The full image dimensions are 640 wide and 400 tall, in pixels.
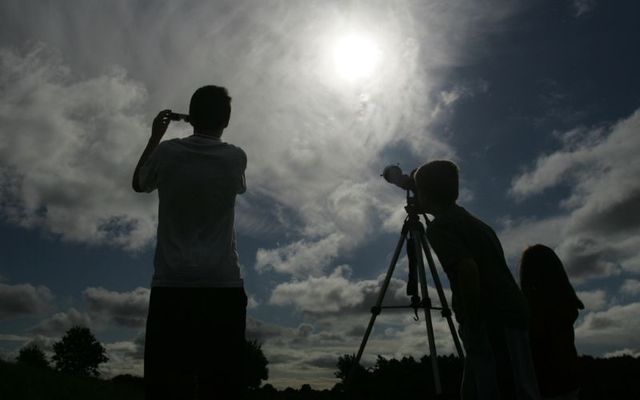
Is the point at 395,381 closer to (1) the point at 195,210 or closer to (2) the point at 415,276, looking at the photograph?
(2) the point at 415,276

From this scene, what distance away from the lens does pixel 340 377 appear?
31.3 ft

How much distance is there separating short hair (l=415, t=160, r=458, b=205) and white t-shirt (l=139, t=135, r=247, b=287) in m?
1.65

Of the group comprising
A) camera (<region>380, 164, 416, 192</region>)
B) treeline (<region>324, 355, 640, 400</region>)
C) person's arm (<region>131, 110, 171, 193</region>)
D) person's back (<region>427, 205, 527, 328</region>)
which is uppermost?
camera (<region>380, 164, 416, 192</region>)

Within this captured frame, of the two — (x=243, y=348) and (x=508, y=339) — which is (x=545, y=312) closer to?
(x=508, y=339)

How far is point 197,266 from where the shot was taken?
8.41 feet

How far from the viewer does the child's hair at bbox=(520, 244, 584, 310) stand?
4.61 m

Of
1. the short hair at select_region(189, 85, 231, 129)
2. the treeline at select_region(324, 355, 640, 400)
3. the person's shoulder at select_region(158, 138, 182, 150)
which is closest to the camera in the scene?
the person's shoulder at select_region(158, 138, 182, 150)

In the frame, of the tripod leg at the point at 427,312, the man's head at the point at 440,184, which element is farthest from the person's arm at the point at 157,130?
the tripod leg at the point at 427,312

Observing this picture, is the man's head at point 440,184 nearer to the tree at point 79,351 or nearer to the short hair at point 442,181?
the short hair at point 442,181

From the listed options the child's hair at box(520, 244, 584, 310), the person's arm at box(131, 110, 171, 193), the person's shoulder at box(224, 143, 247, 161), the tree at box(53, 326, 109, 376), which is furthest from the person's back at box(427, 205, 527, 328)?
the tree at box(53, 326, 109, 376)

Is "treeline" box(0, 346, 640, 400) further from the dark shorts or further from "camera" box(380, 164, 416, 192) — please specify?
the dark shorts

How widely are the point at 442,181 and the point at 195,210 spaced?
2039 millimetres

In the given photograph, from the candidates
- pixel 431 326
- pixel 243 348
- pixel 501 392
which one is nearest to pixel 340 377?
pixel 431 326

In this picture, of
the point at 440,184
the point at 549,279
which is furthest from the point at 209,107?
the point at 549,279
